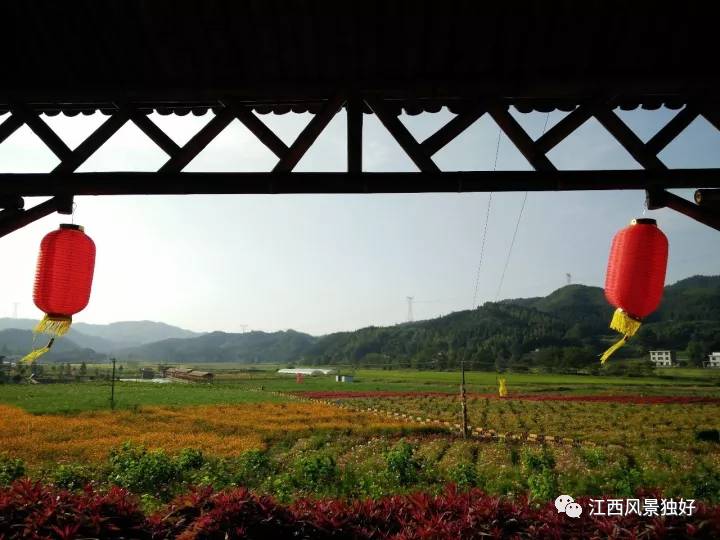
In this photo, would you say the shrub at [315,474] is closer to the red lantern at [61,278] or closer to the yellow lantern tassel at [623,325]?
the red lantern at [61,278]

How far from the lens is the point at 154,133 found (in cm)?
345

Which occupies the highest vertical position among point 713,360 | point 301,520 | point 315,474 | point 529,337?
point 529,337

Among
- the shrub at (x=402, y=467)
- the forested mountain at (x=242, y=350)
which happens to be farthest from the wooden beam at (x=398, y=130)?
the forested mountain at (x=242, y=350)

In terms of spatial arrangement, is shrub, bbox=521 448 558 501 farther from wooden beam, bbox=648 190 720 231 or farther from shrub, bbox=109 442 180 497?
shrub, bbox=109 442 180 497

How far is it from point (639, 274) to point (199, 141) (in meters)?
3.40

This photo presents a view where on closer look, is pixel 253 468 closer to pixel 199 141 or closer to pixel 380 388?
pixel 199 141

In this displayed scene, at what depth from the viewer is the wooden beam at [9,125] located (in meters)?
3.47

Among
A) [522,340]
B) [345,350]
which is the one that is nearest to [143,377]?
[345,350]

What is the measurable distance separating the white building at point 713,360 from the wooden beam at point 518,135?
31526 millimetres

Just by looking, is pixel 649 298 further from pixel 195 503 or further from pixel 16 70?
pixel 16 70

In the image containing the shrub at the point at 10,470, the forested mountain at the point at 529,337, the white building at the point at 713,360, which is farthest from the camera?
the forested mountain at the point at 529,337

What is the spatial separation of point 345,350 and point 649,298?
55.8 meters

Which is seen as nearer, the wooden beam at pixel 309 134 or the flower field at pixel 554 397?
the wooden beam at pixel 309 134

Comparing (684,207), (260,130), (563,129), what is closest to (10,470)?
(260,130)
